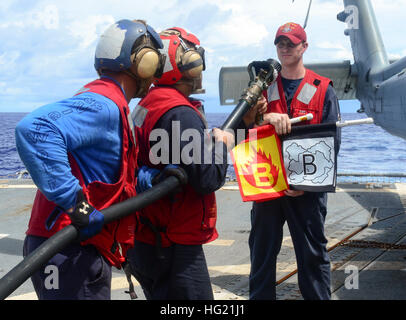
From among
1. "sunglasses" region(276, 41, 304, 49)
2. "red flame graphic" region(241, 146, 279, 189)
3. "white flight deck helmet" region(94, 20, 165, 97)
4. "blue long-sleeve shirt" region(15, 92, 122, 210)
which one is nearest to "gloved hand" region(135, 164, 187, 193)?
"blue long-sleeve shirt" region(15, 92, 122, 210)

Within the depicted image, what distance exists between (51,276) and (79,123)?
688mm

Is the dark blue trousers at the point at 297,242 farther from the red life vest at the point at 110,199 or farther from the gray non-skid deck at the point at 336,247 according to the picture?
the red life vest at the point at 110,199

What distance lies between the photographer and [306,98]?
11.7 ft

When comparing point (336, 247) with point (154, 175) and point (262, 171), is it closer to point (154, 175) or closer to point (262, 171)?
point (262, 171)

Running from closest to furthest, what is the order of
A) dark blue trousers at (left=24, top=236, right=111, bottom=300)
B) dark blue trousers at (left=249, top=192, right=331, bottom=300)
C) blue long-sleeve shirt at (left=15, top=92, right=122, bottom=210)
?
blue long-sleeve shirt at (left=15, top=92, right=122, bottom=210), dark blue trousers at (left=24, top=236, right=111, bottom=300), dark blue trousers at (left=249, top=192, right=331, bottom=300)

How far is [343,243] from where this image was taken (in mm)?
5660

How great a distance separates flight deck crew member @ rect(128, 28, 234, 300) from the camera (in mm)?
2494

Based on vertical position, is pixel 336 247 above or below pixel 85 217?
below

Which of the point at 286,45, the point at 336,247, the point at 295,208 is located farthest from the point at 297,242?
the point at 336,247

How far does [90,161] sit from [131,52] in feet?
1.91

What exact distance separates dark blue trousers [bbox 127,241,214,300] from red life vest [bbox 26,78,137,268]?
13.9 inches

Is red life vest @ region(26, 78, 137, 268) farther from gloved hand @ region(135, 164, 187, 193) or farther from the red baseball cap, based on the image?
the red baseball cap

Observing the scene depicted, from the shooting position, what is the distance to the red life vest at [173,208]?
259cm

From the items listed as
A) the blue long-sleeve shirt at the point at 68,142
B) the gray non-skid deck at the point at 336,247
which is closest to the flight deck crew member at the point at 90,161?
the blue long-sleeve shirt at the point at 68,142
